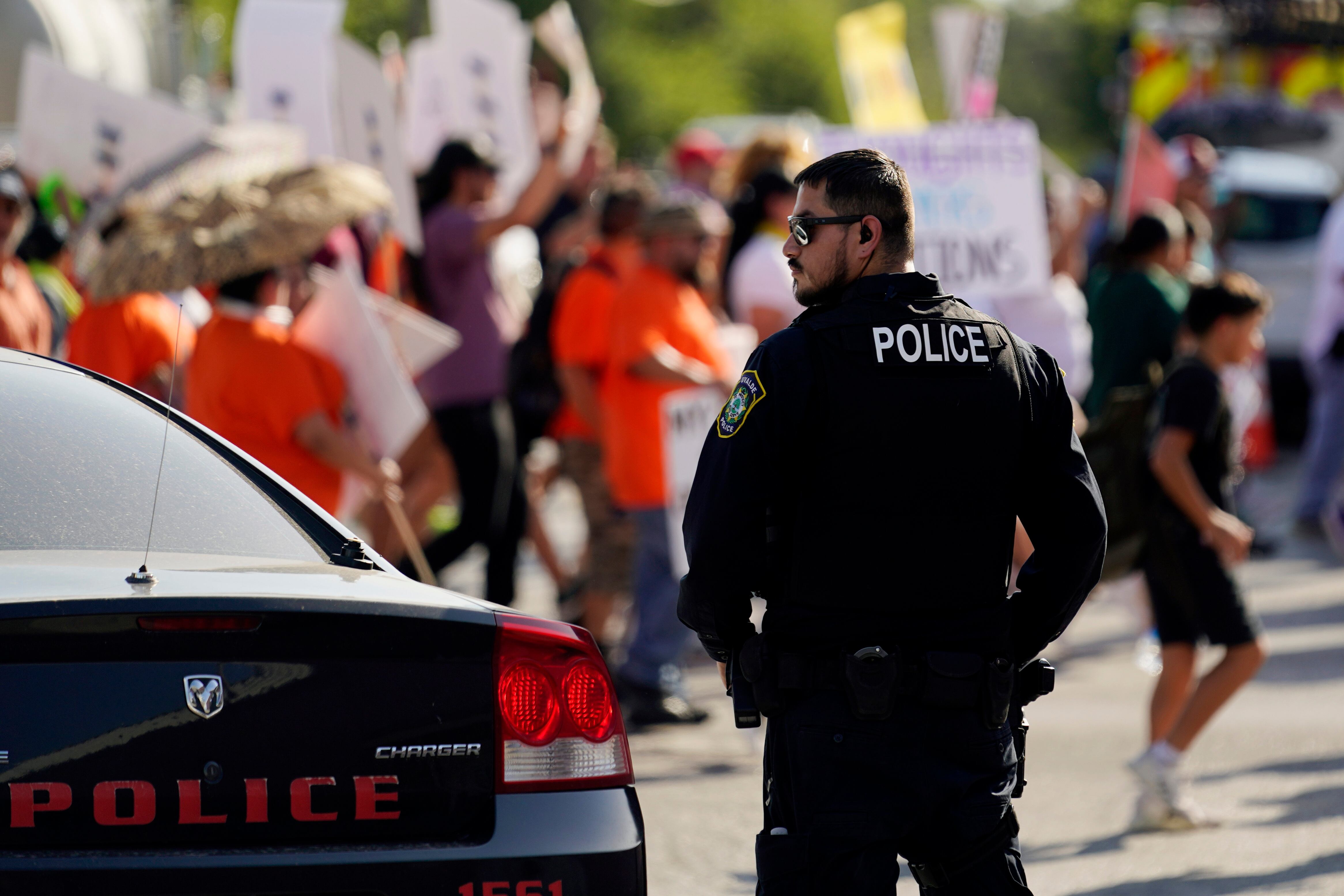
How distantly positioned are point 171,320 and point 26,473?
11.9 ft

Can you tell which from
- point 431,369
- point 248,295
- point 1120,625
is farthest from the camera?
point 1120,625

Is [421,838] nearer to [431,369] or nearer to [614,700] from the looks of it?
[614,700]

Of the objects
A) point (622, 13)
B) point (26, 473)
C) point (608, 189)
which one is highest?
point (622, 13)

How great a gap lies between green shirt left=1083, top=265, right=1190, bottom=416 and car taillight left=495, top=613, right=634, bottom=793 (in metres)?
4.15

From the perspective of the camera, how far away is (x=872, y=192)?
10.8ft

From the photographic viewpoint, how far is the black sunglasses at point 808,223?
3277mm

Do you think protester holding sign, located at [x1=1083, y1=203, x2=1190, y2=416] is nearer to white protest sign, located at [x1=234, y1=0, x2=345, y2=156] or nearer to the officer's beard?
the officer's beard

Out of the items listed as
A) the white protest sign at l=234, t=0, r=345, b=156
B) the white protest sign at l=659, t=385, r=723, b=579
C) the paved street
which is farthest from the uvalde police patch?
the white protest sign at l=234, t=0, r=345, b=156

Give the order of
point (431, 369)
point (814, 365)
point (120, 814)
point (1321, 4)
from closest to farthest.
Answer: point (120, 814), point (814, 365), point (431, 369), point (1321, 4)

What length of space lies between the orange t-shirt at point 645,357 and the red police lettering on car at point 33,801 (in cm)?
426

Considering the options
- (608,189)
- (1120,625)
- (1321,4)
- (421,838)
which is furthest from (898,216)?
(1321,4)

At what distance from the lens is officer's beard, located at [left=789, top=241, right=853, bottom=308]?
331cm

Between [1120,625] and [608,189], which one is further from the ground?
[608,189]

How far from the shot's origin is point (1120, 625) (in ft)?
30.3
